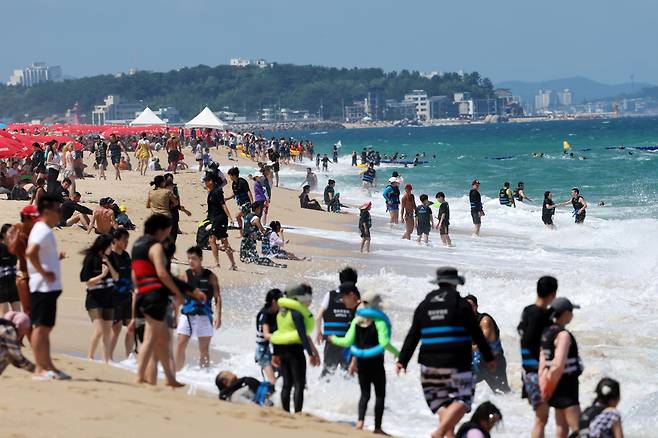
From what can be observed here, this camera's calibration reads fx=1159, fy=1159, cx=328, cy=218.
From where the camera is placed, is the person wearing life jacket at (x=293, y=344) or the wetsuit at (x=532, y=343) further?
the person wearing life jacket at (x=293, y=344)

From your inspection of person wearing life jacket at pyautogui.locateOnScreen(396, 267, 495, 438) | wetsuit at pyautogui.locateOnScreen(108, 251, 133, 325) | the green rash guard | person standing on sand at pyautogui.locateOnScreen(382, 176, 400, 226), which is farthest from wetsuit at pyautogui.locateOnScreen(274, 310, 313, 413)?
person standing on sand at pyautogui.locateOnScreen(382, 176, 400, 226)

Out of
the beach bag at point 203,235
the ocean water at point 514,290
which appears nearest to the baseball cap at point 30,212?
the ocean water at point 514,290

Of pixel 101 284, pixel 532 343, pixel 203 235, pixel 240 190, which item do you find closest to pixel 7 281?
pixel 101 284

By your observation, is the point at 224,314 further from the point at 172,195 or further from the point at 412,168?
the point at 412,168

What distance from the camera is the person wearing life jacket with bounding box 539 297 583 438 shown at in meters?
7.64

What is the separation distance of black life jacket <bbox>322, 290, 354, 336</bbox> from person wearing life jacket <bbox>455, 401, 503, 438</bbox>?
1826mm

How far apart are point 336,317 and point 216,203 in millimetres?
8076

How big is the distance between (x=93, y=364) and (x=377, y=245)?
1409cm

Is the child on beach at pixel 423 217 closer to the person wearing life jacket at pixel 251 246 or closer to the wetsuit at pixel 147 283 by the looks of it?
the person wearing life jacket at pixel 251 246

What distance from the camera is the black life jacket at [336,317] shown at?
9.60 meters

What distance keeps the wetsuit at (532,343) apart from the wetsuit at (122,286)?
14.0 ft

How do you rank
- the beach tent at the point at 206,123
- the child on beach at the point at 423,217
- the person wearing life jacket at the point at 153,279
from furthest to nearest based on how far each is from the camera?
the beach tent at the point at 206,123 → the child on beach at the point at 423,217 → the person wearing life jacket at the point at 153,279

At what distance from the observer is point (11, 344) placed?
8523 millimetres

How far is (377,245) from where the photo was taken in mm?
24266
